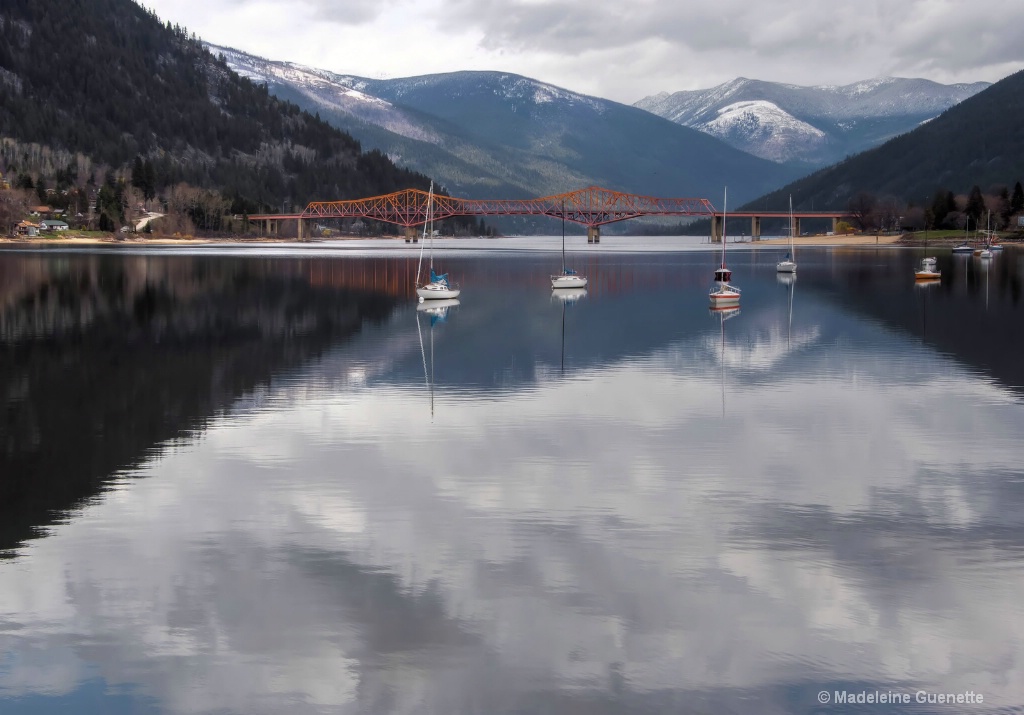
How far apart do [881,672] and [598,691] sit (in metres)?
3.68

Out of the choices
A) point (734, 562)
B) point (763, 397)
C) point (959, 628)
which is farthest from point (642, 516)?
point (763, 397)

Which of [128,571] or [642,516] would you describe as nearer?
[128,571]

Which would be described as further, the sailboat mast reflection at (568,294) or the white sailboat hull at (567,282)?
the white sailboat hull at (567,282)

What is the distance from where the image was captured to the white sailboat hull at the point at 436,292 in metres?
78.2

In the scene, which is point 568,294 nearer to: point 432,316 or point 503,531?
point 432,316

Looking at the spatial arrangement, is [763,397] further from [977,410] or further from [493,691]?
[493,691]

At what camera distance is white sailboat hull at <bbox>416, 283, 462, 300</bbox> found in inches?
3081

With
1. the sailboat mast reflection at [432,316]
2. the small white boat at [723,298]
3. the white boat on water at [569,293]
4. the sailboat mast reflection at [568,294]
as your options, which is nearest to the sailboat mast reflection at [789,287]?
the small white boat at [723,298]

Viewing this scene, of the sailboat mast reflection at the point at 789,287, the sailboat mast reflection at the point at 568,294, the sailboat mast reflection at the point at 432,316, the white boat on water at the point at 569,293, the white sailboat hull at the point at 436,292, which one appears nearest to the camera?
the sailboat mast reflection at the point at 432,316

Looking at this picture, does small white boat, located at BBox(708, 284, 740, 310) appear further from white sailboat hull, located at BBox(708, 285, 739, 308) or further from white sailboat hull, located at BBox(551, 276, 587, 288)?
white sailboat hull, located at BBox(551, 276, 587, 288)

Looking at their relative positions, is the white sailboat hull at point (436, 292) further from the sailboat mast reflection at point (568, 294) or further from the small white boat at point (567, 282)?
A: the small white boat at point (567, 282)

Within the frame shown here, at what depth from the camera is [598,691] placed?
1409cm

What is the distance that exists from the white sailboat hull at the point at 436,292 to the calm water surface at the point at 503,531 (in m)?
31.1

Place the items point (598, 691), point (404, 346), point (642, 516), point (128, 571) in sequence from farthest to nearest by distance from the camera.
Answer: point (404, 346) → point (642, 516) → point (128, 571) → point (598, 691)
